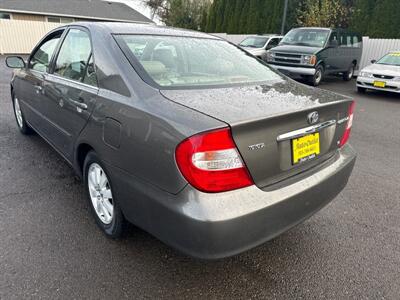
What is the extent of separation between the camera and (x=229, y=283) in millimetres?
2121

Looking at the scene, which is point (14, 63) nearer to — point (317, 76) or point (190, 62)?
point (190, 62)

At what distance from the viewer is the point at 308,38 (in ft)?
37.6

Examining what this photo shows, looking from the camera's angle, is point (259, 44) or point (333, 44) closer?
point (333, 44)

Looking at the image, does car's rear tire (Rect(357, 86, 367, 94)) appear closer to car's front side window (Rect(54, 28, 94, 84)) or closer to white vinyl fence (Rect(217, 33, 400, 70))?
white vinyl fence (Rect(217, 33, 400, 70))

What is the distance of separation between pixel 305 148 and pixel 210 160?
2.40ft

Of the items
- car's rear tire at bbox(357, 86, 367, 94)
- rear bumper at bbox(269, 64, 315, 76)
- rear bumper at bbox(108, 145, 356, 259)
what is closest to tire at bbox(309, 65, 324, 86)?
rear bumper at bbox(269, 64, 315, 76)

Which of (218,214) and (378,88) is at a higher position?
(218,214)

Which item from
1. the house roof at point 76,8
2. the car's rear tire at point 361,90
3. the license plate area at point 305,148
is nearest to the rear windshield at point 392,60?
the car's rear tire at point 361,90

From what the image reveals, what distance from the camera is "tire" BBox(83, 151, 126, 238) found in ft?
7.59

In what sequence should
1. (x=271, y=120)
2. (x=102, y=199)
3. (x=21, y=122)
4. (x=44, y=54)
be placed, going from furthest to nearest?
1. (x=21, y=122)
2. (x=44, y=54)
3. (x=102, y=199)
4. (x=271, y=120)

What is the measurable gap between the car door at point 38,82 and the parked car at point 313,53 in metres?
7.76

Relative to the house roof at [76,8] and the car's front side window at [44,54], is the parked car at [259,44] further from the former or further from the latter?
the house roof at [76,8]

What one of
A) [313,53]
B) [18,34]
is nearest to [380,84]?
[313,53]

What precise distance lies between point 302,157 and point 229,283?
0.96 m
